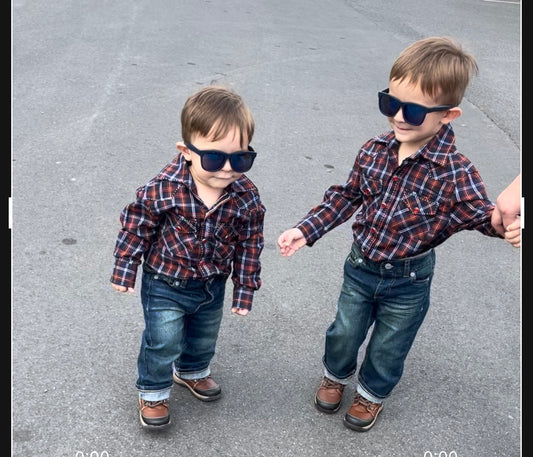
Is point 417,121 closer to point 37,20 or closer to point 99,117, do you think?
point 99,117

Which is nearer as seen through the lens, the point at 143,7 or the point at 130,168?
the point at 130,168

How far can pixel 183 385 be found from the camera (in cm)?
302

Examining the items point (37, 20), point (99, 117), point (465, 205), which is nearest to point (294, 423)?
point (465, 205)

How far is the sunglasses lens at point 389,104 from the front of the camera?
240cm

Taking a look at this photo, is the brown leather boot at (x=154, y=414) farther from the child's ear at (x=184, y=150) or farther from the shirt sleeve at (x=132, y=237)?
the child's ear at (x=184, y=150)

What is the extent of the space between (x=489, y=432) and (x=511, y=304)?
1164 mm

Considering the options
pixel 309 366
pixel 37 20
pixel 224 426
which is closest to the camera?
pixel 224 426

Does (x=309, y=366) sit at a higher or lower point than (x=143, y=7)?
higher

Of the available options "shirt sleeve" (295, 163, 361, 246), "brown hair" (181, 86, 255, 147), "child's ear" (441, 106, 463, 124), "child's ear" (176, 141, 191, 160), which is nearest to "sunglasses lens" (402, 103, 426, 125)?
"child's ear" (441, 106, 463, 124)

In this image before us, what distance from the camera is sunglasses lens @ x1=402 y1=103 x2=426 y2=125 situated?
2369 mm

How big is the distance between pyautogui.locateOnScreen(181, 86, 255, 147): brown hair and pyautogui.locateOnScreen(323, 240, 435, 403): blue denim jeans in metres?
0.67

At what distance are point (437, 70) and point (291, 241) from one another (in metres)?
0.82

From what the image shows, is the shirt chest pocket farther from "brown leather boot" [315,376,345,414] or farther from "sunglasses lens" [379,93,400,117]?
"brown leather boot" [315,376,345,414]

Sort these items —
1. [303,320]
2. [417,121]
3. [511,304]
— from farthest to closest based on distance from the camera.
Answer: [511,304] → [303,320] → [417,121]
